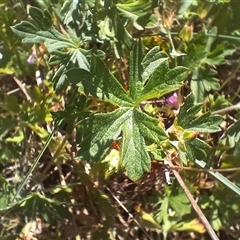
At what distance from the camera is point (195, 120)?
172cm

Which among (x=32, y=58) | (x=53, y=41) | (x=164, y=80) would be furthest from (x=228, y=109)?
(x=32, y=58)

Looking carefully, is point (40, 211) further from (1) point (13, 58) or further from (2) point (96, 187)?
(1) point (13, 58)

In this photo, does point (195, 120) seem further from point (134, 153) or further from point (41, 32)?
point (41, 32)

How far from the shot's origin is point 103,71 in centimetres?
166

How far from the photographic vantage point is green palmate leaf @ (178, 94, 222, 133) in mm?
1694

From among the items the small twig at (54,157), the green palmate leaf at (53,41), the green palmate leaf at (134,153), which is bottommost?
the small twig at (54,157)

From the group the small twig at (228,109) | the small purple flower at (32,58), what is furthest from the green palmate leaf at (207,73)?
the small purple flower at (32,58)

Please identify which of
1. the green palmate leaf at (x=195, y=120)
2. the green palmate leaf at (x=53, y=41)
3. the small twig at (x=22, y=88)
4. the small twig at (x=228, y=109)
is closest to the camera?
the green palmate leaf at (x=195, y=120)

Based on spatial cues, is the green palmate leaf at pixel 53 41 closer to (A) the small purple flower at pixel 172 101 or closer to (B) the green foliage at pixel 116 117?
(B) the green foliage at pixel 116 117

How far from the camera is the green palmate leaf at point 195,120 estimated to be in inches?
66.7

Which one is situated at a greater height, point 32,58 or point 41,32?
point 41,32

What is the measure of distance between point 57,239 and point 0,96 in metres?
0.68

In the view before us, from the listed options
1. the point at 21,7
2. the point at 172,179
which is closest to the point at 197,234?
the point at 172,179

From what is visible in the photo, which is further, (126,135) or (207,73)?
(207,73)
